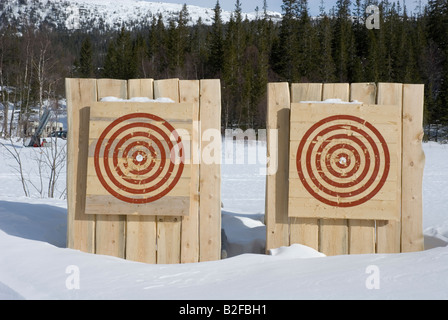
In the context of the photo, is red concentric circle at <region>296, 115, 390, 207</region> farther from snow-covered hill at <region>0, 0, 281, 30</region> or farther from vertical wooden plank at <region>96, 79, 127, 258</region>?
snow-covered hill at <region>0, 0, 281, 30</region>

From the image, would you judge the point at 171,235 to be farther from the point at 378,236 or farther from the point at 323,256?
the point at 378,236

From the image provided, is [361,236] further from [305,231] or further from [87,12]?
[87,12]

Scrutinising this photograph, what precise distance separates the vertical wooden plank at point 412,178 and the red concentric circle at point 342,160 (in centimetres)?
19

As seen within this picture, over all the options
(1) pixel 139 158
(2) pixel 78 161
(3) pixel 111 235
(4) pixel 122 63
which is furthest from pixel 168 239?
(4) pixel 122 63

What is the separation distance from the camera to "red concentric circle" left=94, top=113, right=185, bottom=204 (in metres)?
3.37

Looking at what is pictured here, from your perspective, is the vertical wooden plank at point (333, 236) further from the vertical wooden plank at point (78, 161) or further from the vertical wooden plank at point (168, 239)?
the vertical wooden plank at point (78, 161)

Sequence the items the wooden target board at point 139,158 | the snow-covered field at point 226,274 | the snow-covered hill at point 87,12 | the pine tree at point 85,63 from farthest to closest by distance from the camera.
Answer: the snow-covered hill at point 87,12, the pine tree at point 85,63, the wooden target board at point 139,158, the snow-covered field at point 226,274

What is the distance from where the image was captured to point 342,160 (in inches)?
135

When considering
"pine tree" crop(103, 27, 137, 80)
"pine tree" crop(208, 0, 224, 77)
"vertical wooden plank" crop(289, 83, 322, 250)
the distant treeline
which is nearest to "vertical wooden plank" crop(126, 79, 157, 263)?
"vertical wooden plank" crop(289, 83, 322, 250)

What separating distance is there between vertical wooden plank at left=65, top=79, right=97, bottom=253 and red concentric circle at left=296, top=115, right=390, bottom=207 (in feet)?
5.49

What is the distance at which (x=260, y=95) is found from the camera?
107ft

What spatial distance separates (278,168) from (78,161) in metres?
1.56

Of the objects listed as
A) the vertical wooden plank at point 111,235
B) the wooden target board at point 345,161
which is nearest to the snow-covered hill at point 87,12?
the wooden target board at point 345,161

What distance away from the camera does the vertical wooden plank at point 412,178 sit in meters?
3.41
